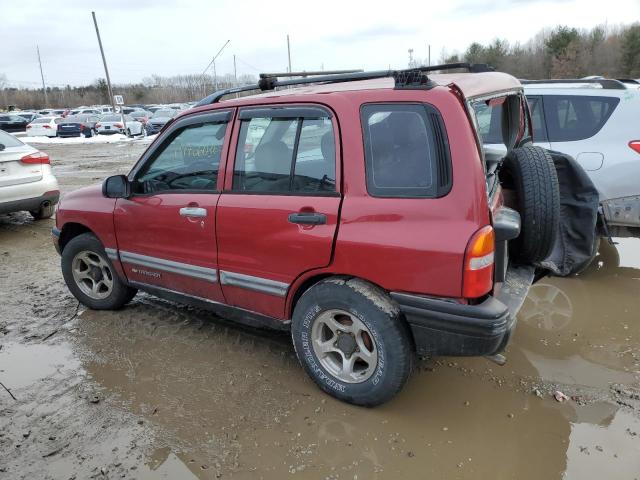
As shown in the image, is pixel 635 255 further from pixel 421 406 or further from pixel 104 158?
pixel 104 158

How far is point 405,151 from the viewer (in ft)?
8.40

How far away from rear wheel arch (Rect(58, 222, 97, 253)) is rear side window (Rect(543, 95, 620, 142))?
4.47 metres

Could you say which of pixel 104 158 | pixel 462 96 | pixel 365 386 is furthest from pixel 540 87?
pixel 104 158

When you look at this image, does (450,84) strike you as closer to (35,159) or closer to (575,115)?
(575,115)

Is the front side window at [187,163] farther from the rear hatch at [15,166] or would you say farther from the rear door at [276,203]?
the rear hatch at [15,166]

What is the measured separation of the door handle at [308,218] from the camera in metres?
2.71

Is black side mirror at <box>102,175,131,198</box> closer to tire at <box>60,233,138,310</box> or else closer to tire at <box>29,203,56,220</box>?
tire at <box>60,233,138,310</box>

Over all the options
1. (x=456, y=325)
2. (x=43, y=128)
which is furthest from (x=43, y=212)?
(x=43, y=128)


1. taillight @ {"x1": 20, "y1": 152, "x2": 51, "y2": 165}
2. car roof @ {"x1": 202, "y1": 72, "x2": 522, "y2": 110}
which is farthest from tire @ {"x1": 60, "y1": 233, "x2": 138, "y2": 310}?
taillight @ {"x1": 20, "y1": 152, "x2": 51, "y2": 165}

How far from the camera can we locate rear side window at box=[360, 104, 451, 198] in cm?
246

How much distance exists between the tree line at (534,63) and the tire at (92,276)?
34.9 m

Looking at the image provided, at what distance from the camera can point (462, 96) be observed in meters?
2.53

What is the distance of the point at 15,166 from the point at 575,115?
6832mm

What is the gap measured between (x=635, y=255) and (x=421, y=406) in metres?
3.82
